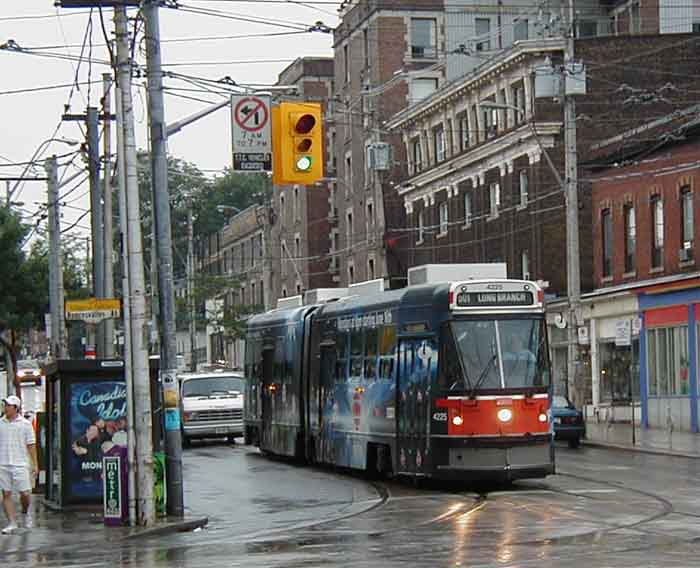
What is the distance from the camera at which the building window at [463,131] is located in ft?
225

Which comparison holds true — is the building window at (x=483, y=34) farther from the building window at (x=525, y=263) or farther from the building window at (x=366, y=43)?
the building window at (x=525, y=263)

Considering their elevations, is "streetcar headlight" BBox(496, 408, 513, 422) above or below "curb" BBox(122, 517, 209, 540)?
above

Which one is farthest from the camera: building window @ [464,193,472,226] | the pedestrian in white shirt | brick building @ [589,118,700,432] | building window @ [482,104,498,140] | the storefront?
building window @ [464,193,472,226]

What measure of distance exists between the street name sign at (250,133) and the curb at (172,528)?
5.46 meters

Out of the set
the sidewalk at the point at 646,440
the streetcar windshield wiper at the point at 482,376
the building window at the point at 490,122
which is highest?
the building window at the point at 490,122

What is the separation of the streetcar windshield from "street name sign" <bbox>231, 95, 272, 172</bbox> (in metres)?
4.06

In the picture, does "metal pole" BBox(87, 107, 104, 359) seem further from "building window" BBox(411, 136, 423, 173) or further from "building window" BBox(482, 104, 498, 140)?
"building window" BBox(411, 136, 423, 173)

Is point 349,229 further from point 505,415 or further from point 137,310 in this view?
point 137,310

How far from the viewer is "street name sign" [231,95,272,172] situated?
24219 mm

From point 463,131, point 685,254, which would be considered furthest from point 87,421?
point 463,131

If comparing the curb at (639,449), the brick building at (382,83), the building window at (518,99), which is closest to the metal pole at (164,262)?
the curb at (639,449)

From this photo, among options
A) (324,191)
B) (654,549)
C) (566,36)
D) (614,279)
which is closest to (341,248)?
(324,191)

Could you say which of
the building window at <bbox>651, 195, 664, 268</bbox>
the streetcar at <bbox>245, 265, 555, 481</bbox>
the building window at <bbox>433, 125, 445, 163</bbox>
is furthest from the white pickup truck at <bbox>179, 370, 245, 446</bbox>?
the building window at <bbox>433, 125, 445, 163</bbox>

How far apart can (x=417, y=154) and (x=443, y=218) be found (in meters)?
5.10
